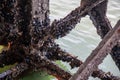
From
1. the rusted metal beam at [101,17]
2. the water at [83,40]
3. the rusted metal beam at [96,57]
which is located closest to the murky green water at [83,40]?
the water at [83,40]

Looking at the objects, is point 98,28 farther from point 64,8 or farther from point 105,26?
point 64,8

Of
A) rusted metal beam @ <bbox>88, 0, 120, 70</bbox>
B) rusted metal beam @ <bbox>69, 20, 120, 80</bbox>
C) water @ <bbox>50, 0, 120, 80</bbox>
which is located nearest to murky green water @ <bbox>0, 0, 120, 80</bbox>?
water @ <bbox>50, 0, 120, 80</bbox>

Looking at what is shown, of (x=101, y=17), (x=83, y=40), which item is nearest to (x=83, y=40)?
(x=83, y=40)

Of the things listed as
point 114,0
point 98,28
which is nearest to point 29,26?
point 98,28

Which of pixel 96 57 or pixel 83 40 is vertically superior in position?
pixel 83 40

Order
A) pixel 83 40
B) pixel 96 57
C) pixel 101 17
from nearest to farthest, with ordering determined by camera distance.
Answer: pixel 96 57 < pixel 101 17 < pixel 83 40

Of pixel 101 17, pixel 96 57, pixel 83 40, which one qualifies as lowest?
pixel 96 57

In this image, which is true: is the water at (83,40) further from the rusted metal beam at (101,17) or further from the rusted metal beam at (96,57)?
the rusted metal beam at (96,57)

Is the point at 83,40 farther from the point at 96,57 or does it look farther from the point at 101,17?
the point at 96,57

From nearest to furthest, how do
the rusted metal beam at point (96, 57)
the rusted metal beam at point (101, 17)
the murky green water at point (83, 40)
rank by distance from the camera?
the rusted metal beam at point (96, 57), the rusted metal beam at point (101, 17), the murky green water at point (83, 40)
